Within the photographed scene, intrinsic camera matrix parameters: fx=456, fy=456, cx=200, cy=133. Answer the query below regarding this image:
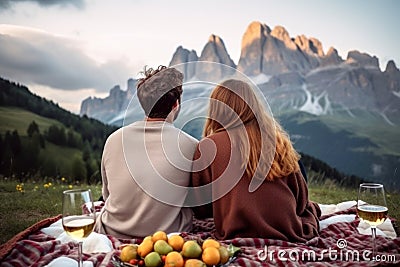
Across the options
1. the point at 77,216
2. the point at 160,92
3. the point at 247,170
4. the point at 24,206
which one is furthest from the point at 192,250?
the point at 24,206

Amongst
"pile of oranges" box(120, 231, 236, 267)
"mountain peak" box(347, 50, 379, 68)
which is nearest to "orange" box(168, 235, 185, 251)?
"pile of oranges" box(120, 231, 236, 267)

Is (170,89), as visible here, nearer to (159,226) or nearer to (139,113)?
(139,113)

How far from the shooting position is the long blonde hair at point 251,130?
232 cm

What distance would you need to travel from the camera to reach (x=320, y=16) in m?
9.78

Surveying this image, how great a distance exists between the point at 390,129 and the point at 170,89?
29.6 feet

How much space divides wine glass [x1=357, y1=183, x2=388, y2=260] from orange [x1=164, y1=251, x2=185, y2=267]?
0.83 metres

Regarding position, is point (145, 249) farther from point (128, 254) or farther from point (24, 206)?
point (24, 206)

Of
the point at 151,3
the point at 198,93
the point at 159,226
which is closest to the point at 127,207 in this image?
the point at 159,226

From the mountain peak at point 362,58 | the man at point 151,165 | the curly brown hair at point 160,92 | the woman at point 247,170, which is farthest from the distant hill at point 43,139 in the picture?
the mountain peak at point 362,58

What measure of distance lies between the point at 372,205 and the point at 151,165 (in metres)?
1.11

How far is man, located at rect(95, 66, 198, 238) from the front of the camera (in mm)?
2418

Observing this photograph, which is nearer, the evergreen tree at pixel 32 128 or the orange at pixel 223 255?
the orange at pixel 223 255

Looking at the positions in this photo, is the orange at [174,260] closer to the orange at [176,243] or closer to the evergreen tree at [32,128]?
the orange at [176,243]

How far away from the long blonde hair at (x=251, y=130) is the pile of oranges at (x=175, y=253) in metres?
0.60
